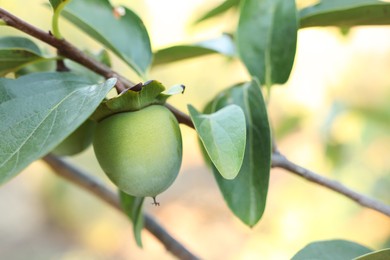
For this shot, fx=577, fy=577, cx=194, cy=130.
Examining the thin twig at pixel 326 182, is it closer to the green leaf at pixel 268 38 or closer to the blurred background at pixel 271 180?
the green leaf at pixel 268 38

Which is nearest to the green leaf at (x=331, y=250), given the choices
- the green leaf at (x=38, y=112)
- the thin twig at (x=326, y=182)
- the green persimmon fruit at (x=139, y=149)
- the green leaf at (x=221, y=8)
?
the thin twig at (x=326, y=182)

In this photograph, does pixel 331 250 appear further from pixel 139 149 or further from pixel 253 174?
pixel 139 149

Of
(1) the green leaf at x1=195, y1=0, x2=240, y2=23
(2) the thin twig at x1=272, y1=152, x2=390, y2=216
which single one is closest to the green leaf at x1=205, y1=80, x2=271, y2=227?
(2) the thin twig at x1=272, y1=152, x2=390, y2=216

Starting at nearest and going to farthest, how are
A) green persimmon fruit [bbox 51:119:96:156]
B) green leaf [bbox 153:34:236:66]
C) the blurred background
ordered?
1. green persimmon fruit [bbox 51:119:96:156]
2. green leaf [bbox 153:34:236:66]
3. the blurred background

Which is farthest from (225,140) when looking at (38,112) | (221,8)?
(221,8)

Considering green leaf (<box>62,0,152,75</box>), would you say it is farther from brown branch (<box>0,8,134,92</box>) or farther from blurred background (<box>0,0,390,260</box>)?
blurred background (<box>0,0,390,260</box>)

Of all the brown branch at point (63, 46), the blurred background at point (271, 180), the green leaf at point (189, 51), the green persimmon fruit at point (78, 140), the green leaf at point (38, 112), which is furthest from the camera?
the blurred background at point (271, 180)
